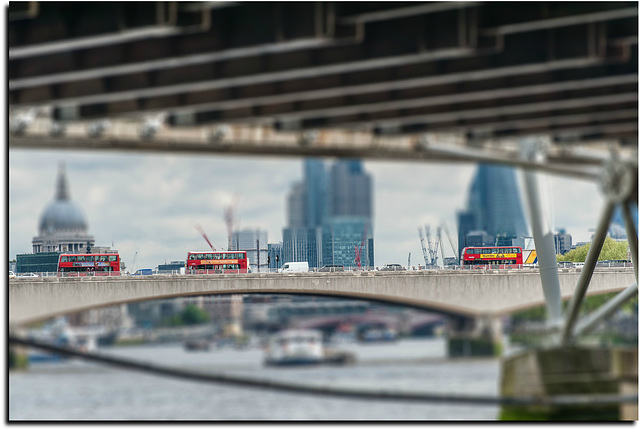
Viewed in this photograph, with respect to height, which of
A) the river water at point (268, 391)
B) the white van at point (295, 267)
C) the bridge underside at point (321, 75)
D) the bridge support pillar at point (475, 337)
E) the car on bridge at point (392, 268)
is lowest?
the river water at point (268, 391)

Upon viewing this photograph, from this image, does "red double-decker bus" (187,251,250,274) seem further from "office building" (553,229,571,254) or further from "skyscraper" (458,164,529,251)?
"office building" (553,229,571,254)

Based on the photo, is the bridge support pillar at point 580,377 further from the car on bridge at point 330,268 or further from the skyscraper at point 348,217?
the car on bridge at point 330,268

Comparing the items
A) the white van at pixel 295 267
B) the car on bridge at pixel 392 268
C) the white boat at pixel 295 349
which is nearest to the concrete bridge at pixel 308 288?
the car on bridge at pixel 392 268

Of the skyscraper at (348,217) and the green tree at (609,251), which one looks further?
the green tree at (609,251)

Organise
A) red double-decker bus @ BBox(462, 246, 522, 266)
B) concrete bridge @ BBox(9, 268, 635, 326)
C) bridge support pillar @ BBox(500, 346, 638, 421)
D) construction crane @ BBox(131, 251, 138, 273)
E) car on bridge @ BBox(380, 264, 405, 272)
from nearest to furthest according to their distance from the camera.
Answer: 1. construction crane @ BBox(131, 251, 138, 273)
2. concrete bridge @ BBox(9, 268, 635, 326)
3. red double-decker bus @ BBox(462, 246, 522, 266)
4. car on bridge @ BBox(380, 264, 405, 272)
5. bridge support pillar @ BBox(500, 346, 638, 421)

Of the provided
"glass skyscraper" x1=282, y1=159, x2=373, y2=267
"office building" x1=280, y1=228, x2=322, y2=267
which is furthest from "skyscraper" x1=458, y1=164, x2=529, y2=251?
"office building" x1=280, y1=228, x2=322, y2=267

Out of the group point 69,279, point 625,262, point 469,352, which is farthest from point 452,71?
point 469,352
